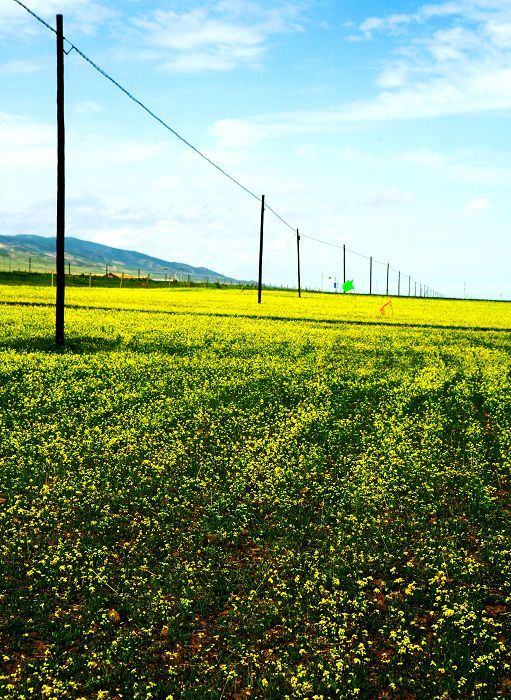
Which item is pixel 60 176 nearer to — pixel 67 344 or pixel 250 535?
pixel 67 344

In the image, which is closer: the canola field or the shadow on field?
the canola field

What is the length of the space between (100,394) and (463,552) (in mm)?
12709

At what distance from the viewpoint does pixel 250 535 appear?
38.3ft

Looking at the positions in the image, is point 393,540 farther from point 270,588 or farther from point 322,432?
point 322,432

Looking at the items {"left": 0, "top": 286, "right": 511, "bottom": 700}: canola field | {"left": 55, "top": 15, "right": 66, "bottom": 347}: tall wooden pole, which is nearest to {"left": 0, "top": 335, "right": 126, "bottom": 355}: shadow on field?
{"left": 55, "top": 15, "right": 66, "bottom": 347}: tall wooden pole

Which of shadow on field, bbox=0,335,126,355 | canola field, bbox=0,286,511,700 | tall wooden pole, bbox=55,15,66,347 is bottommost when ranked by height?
canola field, bbox=0,286,511,700

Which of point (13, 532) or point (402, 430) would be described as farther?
point (402, 430)

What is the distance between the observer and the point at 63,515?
12.1m

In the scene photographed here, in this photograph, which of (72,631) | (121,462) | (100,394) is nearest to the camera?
(72,631)

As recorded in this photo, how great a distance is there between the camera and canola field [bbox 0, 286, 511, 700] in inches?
318

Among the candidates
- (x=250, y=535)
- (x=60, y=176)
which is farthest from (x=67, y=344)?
(x=250, y=535)

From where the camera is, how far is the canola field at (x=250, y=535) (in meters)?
8.09

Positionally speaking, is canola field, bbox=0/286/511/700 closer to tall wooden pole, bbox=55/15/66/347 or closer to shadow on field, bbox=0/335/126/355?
shadow on field, bbox=0/335/126/355

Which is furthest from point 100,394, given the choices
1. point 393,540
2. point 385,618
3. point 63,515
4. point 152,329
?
point 152,329
